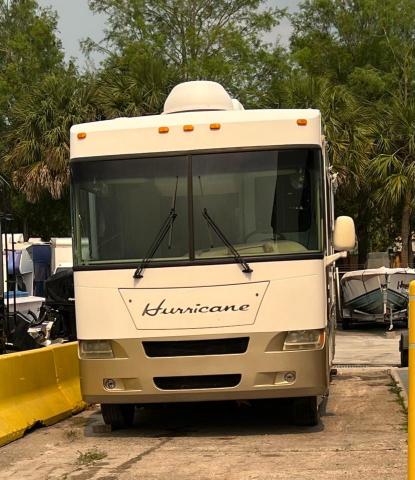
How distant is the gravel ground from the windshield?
1.81 metres

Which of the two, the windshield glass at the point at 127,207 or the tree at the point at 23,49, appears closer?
the windshield glass at the point at 127,207

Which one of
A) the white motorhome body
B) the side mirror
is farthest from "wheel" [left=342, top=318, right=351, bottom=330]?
the side mirror

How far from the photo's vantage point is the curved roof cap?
9742 millimetres

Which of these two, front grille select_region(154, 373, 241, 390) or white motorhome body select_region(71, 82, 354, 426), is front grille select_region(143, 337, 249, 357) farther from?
front grille select_region(154, 373, 241, 390)

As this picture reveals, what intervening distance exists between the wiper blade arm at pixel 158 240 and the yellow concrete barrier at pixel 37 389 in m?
1.78

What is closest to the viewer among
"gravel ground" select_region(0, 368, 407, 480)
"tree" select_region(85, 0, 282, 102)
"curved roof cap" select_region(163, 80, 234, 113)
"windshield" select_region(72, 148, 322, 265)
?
"gravel ground" select_region(0, 368, 407, 480)

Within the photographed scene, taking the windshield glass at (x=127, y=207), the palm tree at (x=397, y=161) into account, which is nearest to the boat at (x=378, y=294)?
the palm tree at (x=397, y=161)

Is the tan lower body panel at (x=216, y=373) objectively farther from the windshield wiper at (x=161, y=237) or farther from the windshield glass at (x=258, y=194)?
the windshield glass at (x=258, y=194)

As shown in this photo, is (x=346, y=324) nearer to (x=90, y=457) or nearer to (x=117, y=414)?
(x=117, y=414)

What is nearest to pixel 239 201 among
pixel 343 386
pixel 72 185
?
pixel 72 185

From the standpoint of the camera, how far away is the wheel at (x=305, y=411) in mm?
8672

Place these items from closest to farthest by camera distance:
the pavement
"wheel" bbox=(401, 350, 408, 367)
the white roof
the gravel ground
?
the gravel ground, the white roof, "wheel" bbox=(401, 350, 408, 367), the pavement

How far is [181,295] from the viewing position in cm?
822

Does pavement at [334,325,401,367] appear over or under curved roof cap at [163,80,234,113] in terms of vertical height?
under
